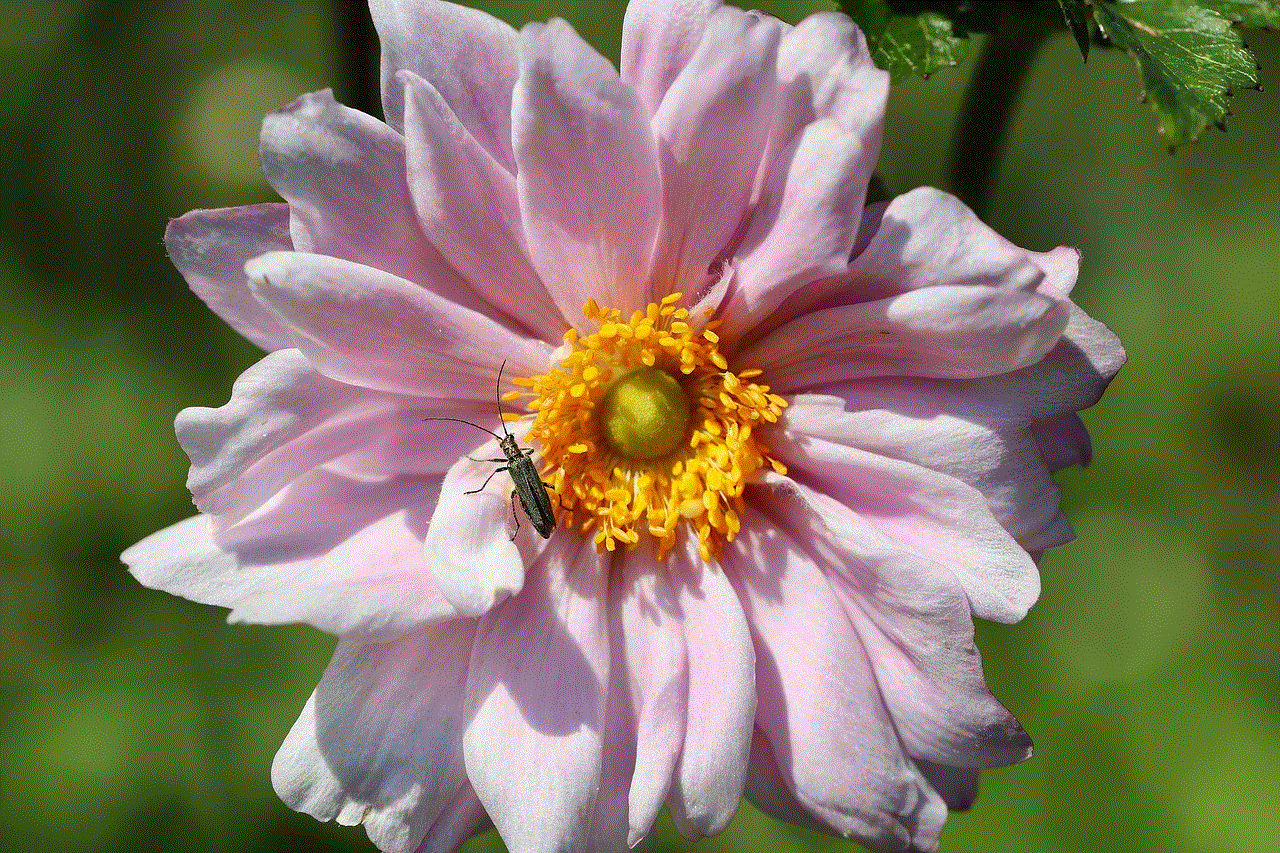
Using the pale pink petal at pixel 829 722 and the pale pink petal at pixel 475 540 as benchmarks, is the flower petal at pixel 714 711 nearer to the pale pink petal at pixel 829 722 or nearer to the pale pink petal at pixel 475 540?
the pale pink petal at pixel 829 722

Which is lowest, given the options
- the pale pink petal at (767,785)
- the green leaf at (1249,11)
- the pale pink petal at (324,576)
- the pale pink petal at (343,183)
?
the pale pink petal at (767,785)

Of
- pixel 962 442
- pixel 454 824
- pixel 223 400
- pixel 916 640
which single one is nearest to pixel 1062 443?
pixel 962 442

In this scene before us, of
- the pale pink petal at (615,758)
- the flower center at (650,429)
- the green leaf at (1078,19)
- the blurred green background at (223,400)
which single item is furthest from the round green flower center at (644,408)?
the blurred green background at (223,400)

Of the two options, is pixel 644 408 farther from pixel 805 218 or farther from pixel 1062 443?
pixel 1062 443

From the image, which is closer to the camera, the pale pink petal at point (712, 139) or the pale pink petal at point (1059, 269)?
the pale pink petal at point (712, 139)

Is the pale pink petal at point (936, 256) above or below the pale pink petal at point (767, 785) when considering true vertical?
above

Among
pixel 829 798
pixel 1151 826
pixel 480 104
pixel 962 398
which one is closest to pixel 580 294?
pixel 480 104

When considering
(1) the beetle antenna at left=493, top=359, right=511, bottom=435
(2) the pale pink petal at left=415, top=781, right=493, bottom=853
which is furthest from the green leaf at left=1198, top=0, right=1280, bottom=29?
(2) the pale pink petal at left=415, top=781, right=493, bottom=853
